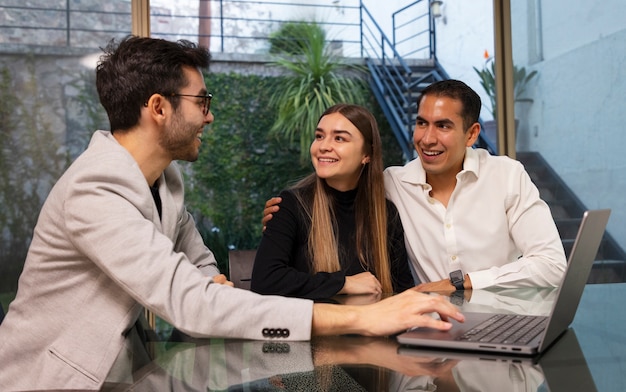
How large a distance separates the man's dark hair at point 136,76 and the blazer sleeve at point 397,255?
3.24 ft

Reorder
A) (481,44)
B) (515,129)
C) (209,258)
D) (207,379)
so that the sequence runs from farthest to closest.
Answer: (481,44), (515,129), (209,258), (207,379)

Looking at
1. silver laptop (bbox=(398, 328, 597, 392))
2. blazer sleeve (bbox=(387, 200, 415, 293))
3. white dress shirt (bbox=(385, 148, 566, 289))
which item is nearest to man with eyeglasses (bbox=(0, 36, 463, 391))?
silver laptop (bbox=(398, 328, 597, 392))

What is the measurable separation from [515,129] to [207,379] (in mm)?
4147

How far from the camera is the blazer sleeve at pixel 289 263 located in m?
2.06

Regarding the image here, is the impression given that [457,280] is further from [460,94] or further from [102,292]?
[102,292]

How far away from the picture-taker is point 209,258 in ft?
7.18

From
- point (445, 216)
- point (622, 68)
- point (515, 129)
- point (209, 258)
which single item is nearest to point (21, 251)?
point (209, 258)

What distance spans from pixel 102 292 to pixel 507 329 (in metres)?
0.83

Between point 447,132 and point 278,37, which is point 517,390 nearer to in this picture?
point 447,132

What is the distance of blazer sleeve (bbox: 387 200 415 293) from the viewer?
7.79 ft

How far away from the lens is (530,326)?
135 centimetres

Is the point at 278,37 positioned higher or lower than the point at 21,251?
higher

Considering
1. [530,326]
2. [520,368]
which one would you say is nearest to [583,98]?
[530,326]

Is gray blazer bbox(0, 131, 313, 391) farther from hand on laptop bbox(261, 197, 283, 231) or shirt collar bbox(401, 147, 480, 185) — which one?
shirt collar bbox(401, 147, 480, 185)
